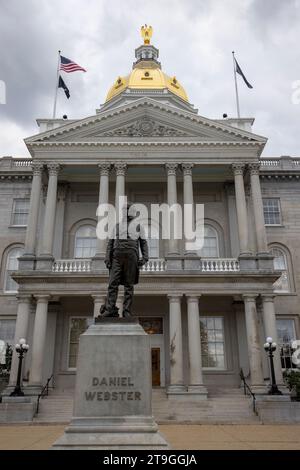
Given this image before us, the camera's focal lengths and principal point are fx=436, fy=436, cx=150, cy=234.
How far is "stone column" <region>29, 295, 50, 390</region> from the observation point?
21.9 meters

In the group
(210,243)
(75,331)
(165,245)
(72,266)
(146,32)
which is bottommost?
(75,331)

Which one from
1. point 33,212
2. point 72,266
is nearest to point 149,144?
point 33,212

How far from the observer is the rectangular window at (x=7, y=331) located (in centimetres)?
2809

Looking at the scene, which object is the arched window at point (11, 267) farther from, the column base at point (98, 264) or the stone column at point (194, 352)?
the stone column at point (194, 352)

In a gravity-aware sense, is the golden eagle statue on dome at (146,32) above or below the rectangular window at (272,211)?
above

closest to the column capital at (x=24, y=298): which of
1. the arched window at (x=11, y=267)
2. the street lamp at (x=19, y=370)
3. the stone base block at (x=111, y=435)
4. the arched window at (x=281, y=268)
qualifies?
the street lamp at (x=19, y=370)

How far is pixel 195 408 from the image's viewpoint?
20.2 metres

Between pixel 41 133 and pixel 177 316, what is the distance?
14006mm

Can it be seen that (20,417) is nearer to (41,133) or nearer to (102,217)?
(102,217)

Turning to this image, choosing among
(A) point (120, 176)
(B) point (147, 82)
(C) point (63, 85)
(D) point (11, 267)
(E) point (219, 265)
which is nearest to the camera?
(E) point (219, 265)

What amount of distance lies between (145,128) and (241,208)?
7.97 metres

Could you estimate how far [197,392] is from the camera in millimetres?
→ 21250

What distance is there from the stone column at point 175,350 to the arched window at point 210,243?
20.5 feet

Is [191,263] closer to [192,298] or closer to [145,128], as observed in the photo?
[192,298]
